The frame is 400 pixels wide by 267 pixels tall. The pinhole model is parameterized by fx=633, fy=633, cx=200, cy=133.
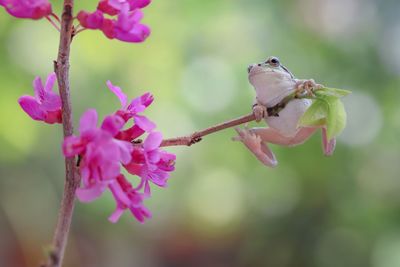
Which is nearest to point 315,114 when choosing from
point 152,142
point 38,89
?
point 152,142

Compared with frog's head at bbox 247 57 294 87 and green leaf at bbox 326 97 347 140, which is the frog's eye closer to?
frog's head at bbox 247 57 294 87

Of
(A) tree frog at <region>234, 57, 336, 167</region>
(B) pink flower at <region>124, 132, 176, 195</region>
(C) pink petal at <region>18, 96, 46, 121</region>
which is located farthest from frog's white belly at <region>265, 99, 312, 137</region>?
(C) pink petal at <region>18, 96, 46, 121</region>

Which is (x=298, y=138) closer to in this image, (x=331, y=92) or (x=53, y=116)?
(x=331, y=92)

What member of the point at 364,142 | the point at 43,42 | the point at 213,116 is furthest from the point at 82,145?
the point at 364,142

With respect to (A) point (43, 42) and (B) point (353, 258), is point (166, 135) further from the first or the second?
(B) point (353, 258)

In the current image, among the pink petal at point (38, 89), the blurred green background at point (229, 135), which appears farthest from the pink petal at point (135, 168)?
the blurred green background at point (229, 135)

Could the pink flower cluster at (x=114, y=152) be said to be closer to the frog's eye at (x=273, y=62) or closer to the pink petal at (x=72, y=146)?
the pink petal at (x=72, y=146)
